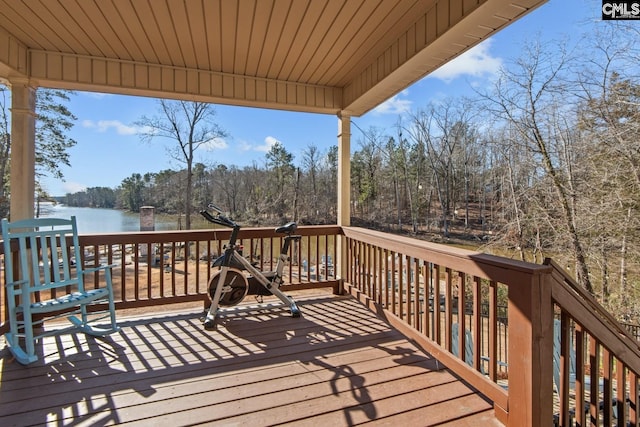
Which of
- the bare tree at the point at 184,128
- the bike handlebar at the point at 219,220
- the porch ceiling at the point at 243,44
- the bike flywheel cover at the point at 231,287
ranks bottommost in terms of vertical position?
the bike flywheel cover at the point at 231,287

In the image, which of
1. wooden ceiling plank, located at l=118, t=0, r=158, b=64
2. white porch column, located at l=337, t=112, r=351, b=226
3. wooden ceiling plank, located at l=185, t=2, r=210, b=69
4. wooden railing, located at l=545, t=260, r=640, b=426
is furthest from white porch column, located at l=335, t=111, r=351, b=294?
wooden railing, located at l=545, t=260, r=640, b=426

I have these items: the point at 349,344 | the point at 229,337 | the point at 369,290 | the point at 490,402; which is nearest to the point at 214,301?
the point at 229,337

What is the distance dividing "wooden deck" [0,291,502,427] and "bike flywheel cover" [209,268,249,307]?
10.4 inches

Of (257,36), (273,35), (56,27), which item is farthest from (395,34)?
(56,27)

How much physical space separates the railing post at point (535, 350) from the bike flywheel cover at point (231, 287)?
2424 mm

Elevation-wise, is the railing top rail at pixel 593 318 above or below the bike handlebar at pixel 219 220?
below

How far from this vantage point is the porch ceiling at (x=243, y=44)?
94.1 inches

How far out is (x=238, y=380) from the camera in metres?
2.16

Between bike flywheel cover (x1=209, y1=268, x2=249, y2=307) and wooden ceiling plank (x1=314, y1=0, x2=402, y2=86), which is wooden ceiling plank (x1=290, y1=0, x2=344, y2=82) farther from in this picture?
bike flywheel cover (x1=209, y1=268, x2=249, y2=307)

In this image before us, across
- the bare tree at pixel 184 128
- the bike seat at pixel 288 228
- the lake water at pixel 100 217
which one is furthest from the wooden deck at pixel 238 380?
the bare tree at pixel 184 128

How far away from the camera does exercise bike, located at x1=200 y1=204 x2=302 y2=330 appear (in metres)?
3.09

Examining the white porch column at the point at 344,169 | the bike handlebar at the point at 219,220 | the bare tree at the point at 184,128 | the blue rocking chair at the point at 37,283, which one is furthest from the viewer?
the bare tree at the point at 184,128

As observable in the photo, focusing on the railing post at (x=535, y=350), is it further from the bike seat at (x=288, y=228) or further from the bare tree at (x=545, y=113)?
the bare tree at (x=545, y=113)

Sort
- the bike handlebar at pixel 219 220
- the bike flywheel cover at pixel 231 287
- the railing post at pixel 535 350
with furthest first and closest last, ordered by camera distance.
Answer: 1. the bike flywheel cover at pixel 231 287
2. the bike handlebar at pixel 219 220
3. the railing post at pixel 535 350
